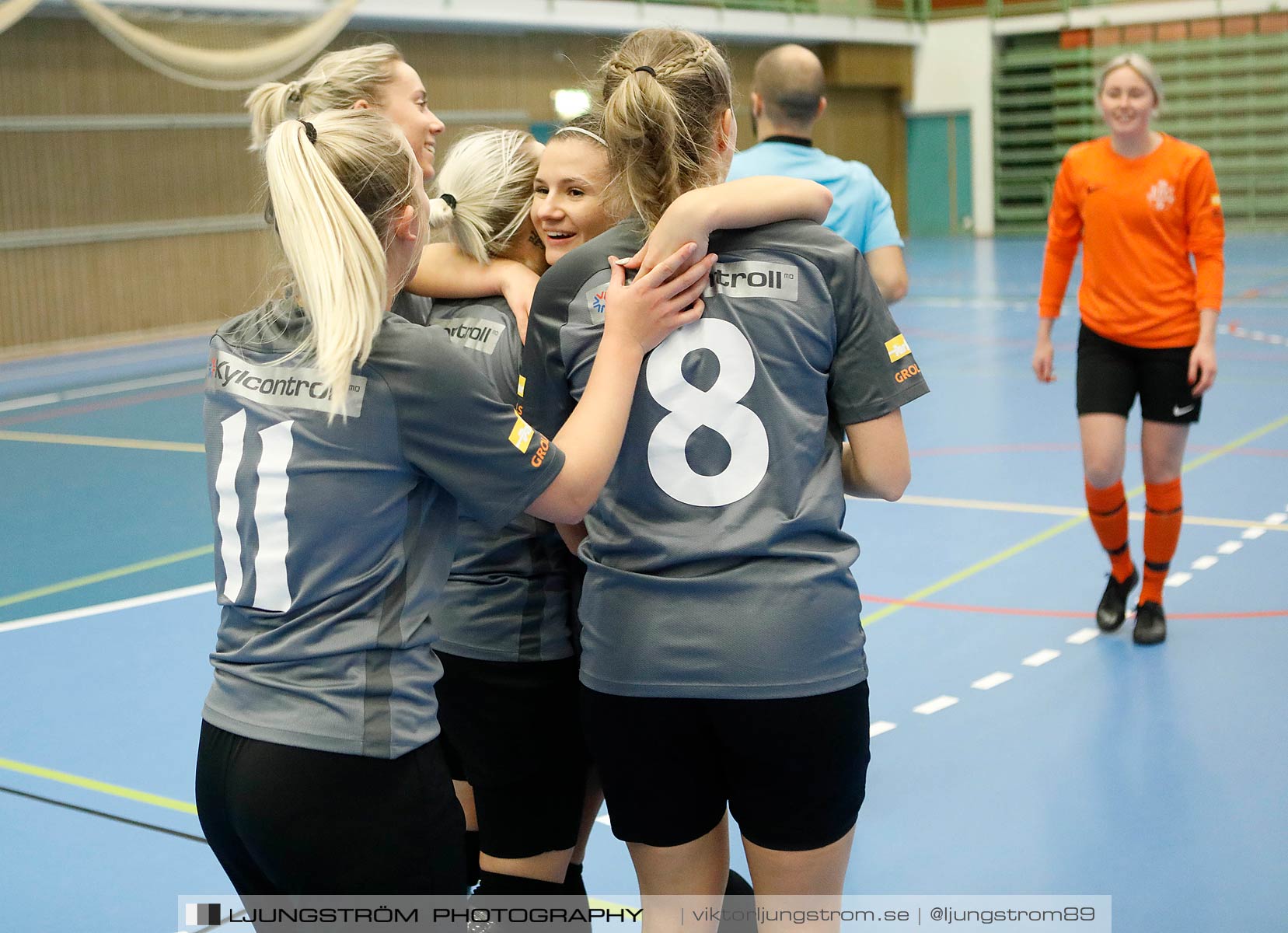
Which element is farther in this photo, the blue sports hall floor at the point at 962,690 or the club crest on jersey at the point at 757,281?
the blue sports hall floor at the point at 962,690

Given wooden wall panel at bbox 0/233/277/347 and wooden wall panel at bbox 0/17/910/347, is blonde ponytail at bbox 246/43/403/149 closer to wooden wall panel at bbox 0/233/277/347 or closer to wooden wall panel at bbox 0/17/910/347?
wooden wall panel at bbox 0/17/910/347

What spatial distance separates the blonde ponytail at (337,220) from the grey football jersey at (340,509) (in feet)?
0.17

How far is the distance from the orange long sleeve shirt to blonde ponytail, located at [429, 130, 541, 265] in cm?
259

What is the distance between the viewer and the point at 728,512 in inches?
69.8

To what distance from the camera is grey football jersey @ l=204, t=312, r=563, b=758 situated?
5.40 feet

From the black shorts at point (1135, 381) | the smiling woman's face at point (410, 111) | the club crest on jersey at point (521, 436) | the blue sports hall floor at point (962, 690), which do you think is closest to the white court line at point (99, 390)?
the blue sports hall floor at point (962, 690)

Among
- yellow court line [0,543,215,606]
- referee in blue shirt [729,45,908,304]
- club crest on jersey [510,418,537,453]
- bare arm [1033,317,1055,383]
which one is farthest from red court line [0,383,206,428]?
club crest on jersey [510,418,537,453]

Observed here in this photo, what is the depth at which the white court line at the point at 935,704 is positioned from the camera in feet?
12.7

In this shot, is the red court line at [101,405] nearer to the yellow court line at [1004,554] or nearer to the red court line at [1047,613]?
the yellow court line at [1004,554]

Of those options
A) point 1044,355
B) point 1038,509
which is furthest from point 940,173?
point 1044,355

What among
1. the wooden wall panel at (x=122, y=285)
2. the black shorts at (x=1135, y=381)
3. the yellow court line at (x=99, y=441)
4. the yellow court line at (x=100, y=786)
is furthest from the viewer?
the wooden wall panel at (x=122, y=285)

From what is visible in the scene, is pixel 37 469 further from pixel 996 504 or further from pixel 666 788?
pixel 666 788

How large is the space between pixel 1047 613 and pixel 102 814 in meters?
3.06

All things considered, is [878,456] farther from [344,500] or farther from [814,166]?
[814,166]
